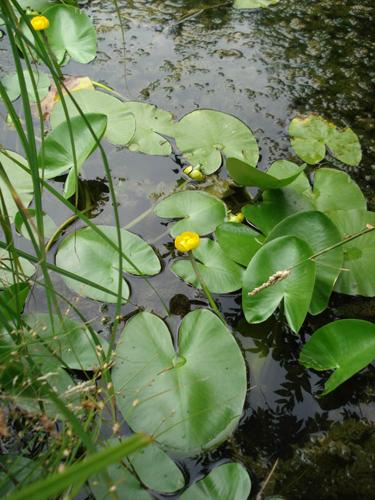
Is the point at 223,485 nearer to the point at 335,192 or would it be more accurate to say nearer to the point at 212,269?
the point at 212,269

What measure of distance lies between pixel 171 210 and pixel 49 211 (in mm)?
313

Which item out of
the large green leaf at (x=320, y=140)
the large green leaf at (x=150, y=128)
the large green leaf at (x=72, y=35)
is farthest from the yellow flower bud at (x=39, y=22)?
the large green leaf at (x=320, y=140)

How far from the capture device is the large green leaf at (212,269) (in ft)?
3.29

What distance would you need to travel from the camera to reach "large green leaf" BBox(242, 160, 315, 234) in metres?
1.07

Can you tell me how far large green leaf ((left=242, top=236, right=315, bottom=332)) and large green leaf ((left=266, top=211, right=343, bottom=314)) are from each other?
57mm

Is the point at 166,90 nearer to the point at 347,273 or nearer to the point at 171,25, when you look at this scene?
the point at 171,25

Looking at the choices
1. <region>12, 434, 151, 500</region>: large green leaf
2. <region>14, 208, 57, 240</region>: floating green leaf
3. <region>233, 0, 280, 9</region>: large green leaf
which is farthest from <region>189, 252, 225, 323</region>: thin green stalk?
<region>233, 0, 280, 9</region>: large green leaf

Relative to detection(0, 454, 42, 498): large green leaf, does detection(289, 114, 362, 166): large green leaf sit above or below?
above

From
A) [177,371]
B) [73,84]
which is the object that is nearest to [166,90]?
[73,84]

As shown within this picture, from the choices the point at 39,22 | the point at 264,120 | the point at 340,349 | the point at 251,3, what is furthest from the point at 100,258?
the point at 251,3

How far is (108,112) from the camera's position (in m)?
1.32

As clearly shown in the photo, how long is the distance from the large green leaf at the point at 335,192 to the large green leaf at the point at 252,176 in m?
0.13

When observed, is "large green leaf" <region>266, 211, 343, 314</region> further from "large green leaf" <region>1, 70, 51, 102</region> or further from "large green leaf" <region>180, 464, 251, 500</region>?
"large green leaf" <region>1, 70, 51, 102</region>

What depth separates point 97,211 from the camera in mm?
1191
